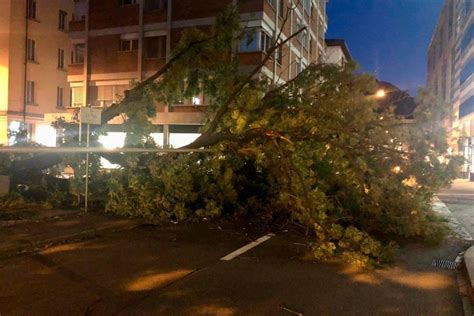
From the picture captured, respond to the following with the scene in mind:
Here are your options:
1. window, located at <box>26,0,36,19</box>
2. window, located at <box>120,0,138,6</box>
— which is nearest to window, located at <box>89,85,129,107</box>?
window, located at <box>120,0,138,6</box>

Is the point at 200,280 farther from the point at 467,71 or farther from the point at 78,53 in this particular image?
the point at 467,71

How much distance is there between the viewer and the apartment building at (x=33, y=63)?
30.0 m

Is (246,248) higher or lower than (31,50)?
lower

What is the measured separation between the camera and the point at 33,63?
105ft

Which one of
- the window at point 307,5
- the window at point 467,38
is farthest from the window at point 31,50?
the window at point 467,38

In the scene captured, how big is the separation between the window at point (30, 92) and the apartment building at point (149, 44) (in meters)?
2.39

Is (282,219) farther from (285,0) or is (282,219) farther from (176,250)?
(285,0)

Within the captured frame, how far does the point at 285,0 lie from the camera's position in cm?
2989

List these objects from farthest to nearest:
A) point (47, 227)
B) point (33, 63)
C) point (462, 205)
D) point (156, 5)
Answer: point (33, 63), point (156, 5), point (462, 205), point (47, 227)

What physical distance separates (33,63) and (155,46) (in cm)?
859

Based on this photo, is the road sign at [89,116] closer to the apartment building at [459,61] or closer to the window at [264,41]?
the apartment building at [459,61]

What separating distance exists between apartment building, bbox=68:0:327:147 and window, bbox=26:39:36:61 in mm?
2506

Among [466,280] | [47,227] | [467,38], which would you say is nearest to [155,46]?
[467,38]

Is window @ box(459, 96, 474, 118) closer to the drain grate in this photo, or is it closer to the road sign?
the drain grate
